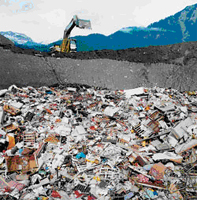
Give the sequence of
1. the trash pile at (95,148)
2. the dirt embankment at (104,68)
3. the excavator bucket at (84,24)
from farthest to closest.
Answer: the excavator bucket at (84,24) < the dirt embankment at (104,68) < the trash pile at (95,148)

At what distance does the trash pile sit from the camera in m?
2.94

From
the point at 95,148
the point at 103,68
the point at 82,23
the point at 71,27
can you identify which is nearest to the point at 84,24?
the point at 82,23

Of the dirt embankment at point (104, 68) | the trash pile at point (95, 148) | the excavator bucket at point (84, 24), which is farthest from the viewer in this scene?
the excavator bucket at point (84, 24)

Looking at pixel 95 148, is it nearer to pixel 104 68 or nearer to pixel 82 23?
pixel 104 68

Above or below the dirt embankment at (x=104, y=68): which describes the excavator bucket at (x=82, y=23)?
above

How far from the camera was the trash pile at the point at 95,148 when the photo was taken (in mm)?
2939

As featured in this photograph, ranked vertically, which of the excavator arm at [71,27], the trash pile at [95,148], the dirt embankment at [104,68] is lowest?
the trash pile at [95,148]

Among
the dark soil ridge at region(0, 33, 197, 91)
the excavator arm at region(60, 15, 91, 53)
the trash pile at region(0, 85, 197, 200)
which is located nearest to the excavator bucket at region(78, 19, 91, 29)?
the excavator arm at region(60, 15, 91, 53)

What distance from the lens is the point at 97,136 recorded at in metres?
4.31

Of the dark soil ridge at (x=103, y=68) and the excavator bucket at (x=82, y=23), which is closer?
the dark soil ridge at (x=103, y=68)

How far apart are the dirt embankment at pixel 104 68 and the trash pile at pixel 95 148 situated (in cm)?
177

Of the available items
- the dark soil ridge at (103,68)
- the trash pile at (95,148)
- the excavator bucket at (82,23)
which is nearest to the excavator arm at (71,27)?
the excavator bucket at (82,23)

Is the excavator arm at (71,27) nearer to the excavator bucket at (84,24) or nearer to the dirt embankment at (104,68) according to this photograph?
the excavator bucket at (84,24)

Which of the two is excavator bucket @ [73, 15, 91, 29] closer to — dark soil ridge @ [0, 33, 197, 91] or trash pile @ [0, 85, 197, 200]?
dark soil ridge @ [0, 33, 197, 91]
